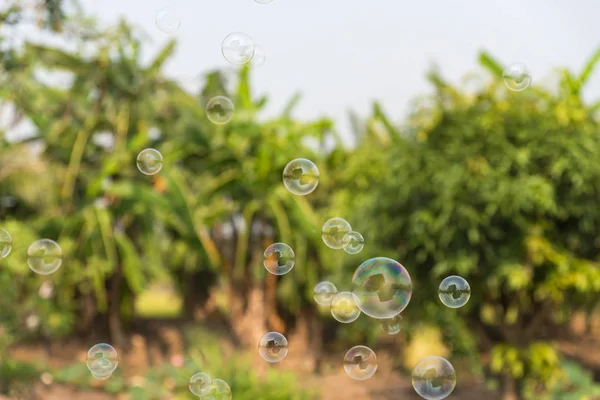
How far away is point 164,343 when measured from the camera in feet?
46.5

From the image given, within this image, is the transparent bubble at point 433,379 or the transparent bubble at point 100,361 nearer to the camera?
the transparent bubble at point 433,379

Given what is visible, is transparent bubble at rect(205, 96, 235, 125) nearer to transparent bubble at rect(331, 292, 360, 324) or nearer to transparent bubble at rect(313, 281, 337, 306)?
transparent bubble at rect(313, 281, 337, 306)

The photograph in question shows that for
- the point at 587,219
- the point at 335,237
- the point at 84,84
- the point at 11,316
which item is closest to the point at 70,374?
the point at 11,316

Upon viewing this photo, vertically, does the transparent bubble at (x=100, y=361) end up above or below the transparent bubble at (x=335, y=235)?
below

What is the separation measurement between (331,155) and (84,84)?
16.6 feet

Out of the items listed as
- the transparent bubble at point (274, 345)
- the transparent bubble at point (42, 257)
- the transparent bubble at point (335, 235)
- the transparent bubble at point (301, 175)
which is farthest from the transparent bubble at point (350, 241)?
the transparent bubble at point (42, 257)

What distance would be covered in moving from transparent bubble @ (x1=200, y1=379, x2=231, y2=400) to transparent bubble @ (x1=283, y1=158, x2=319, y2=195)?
9.51 feet

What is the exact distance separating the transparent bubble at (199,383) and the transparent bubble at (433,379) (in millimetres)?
3554

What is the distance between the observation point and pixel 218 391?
7.75m

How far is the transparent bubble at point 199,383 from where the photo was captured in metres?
8.21

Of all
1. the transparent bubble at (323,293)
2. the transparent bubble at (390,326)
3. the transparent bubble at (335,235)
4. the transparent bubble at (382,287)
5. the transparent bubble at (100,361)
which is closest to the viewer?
the transparent bubble at (382,287)

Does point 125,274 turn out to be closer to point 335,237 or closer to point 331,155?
point 331,155

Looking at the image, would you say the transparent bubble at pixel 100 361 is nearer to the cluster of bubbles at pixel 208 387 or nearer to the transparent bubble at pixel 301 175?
the cluster of bubbles at pixel 208 387

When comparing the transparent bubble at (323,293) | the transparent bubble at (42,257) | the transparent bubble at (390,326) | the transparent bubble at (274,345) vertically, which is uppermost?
the transparent bubble at (323,293)
